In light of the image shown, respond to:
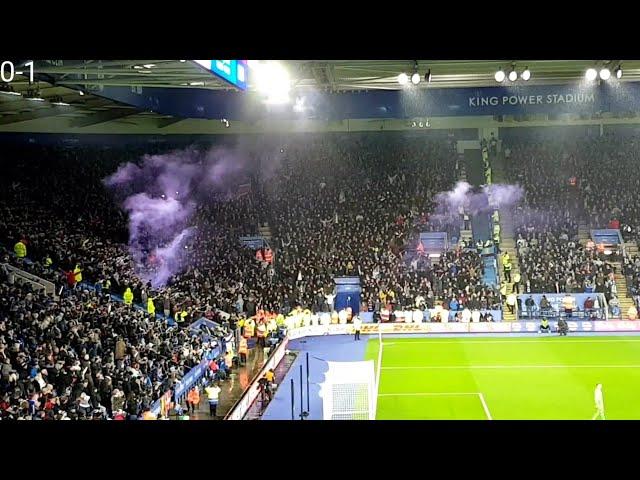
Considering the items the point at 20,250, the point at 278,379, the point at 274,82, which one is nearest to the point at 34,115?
the point at 20,250

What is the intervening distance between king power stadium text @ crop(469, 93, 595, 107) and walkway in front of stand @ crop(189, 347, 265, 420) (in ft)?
27.9

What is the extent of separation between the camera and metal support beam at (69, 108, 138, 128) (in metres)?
26.3

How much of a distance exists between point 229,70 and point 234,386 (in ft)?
22.1

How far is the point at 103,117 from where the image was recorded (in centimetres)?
2677

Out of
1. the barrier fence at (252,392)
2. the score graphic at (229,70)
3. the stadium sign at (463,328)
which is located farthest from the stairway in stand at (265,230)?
the score graphic at (229,70)


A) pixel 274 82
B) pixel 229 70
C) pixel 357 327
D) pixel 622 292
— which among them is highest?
pixel 274 82

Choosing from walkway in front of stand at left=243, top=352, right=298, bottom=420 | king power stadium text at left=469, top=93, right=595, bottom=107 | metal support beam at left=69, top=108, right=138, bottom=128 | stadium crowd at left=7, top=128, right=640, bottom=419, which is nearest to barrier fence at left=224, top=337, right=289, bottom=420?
walkway in front of stand at left=243, top=352, right=298, bottom=420

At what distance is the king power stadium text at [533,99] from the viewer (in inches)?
714

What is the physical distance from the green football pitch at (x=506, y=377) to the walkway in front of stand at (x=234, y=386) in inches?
108

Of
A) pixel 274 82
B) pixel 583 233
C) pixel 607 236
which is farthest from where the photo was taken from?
pixel 583 233

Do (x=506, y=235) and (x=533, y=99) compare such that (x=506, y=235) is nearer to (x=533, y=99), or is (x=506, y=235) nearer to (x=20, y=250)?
(x=533, y=99)
